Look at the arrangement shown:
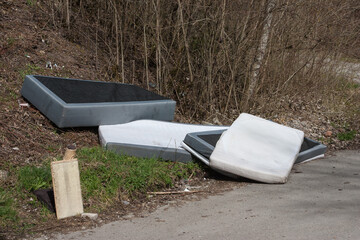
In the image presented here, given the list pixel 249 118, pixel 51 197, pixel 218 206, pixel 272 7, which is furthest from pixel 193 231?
pixel 272 7

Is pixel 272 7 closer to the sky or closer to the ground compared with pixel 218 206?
closer to the sky

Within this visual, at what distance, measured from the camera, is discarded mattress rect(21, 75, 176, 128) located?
518 centimetres

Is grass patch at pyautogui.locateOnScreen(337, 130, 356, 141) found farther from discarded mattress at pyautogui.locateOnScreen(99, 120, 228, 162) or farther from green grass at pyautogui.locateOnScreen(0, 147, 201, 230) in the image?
green grass at pyautogui.locateOnScreen(0, 147, 201, 230)

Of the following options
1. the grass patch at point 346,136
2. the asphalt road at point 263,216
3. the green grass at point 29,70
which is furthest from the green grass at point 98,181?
the grass patch at point 346,136

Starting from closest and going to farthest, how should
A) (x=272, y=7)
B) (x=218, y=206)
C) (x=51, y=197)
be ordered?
(x=51, y=197), (x=218, y=206), (x=272, y=7)

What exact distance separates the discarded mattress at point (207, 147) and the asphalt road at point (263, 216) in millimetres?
532

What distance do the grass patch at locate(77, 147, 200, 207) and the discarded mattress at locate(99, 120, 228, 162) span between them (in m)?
0.10

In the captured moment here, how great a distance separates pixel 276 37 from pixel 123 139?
11.3ft

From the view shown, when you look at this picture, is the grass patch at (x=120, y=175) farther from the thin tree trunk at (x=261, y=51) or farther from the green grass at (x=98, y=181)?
the thin tree trunk at (x=261, y=51)

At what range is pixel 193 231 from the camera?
11.5ft

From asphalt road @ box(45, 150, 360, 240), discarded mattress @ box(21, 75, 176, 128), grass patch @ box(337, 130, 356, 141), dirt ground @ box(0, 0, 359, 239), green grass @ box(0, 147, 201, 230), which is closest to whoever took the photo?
asphalt road @ box(45, 150, 360, 240)

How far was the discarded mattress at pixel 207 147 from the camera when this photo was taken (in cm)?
487

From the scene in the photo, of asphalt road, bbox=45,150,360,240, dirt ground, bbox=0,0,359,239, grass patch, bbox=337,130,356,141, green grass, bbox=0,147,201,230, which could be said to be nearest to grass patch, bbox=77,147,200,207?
green grass, bbox=0,147,201,230

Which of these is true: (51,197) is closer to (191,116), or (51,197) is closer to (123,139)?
(123,139)
